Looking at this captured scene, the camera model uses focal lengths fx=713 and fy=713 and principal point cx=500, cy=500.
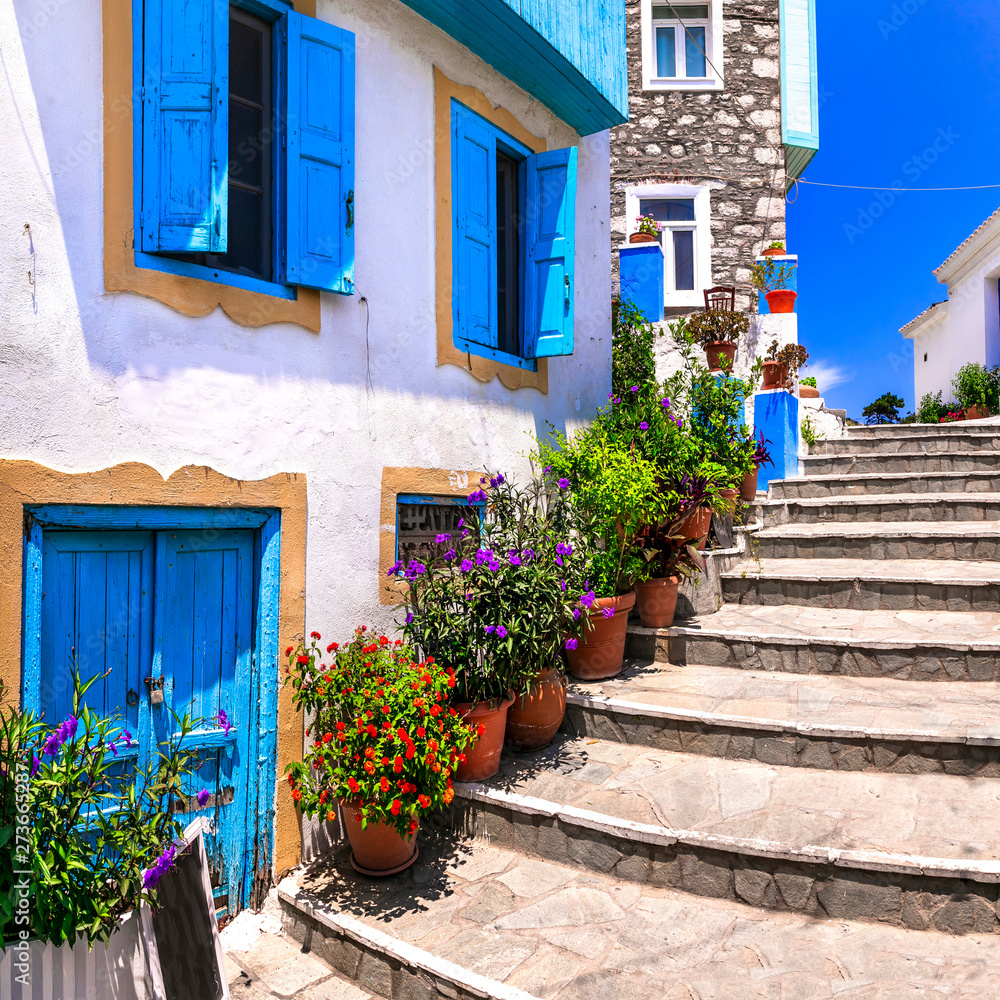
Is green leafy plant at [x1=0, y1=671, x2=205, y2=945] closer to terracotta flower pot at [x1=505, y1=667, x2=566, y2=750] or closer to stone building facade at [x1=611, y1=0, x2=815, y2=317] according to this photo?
terracotta flower pot at [x1=505, y1=667, x2=566, y2=750]

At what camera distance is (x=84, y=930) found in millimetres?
2254

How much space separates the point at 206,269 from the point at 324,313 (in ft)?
2.23

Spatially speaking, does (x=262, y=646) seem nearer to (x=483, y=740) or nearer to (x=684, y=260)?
(x=483, y=740)

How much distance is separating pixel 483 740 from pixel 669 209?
9.78m

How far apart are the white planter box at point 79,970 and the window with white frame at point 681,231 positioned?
405 inches

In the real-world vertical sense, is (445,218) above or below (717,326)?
below

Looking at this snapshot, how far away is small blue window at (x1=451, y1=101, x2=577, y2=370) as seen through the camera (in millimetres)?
4773

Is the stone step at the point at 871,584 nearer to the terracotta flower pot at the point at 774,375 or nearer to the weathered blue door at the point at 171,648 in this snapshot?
the terracotta flower pot at the point at 774,375

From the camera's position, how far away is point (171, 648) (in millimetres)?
3287

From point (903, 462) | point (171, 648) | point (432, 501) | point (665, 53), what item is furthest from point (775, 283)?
point (171, 648)

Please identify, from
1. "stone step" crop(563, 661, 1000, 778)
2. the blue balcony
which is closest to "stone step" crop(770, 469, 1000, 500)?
"stone step" crop(563, 661, 1000, 778)

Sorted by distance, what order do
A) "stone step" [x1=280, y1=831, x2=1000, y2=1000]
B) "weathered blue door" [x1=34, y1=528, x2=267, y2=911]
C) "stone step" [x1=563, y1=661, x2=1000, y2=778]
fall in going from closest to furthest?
"stone step" [x1=280, y1=831, x2=1000, y2=1000]
"weathered blue door" [x1=34, y1=528, x2=267, y2=911]
"stone step" [x1=563, y1=661, x2=1000, y2=778]

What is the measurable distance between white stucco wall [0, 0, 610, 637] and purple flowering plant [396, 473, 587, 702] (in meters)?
0.39

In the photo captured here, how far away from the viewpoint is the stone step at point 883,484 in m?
7.08
